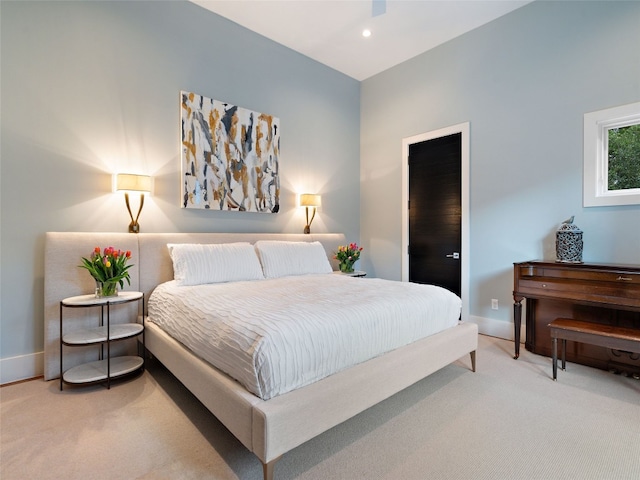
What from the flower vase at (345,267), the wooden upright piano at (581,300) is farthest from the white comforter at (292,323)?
the flower vase at (345,267)

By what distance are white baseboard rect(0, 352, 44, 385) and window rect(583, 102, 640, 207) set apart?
4.98 metres

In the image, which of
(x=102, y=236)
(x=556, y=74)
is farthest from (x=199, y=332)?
(x=556, y=74)

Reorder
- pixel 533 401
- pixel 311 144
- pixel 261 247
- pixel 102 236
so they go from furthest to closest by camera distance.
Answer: pixel 311 144 < pixel 261 247 < pixel 102 236 < pixel 533 401

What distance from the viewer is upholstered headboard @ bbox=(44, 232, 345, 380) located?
8.05 feet

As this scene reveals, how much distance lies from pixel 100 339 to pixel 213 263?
101cm

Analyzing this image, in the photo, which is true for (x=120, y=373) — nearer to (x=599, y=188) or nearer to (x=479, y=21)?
(x=599, y=188)

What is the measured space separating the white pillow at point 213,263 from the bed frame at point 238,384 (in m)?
0.27

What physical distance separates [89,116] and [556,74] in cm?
445

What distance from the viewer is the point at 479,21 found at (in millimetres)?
3564

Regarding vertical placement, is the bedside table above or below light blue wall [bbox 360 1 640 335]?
below

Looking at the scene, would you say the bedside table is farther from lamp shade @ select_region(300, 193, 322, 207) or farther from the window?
the window

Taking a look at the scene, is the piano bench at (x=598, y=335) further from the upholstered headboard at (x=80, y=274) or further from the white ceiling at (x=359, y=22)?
the upholstered headboard at (x=80, y=274)

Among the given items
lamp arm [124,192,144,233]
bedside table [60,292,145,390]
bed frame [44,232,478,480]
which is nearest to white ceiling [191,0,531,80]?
lamp arm [124,192,144,233]

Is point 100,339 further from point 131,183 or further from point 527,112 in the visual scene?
point 527,112
